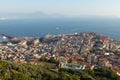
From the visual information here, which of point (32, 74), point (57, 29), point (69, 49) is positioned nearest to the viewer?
point (32, 74)

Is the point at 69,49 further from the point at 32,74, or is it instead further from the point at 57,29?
the point at 57,29

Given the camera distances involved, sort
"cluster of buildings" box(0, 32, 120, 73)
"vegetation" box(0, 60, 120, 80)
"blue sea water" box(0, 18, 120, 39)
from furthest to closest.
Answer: "blue sea water" box(0, 18, 120, 39) → "cluster of buildings" box(0, 32, 120, 73) → "vegetation" box(0, 60, 120, 80)

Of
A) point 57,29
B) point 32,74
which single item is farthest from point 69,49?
point 57,29

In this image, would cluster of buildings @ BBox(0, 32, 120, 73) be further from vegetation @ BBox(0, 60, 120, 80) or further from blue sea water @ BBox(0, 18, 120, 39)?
blue sea water @ BBox(0, 18, 120, 39)

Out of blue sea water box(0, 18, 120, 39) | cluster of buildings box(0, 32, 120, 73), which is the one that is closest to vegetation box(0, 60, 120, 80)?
cluster of buildings box(0, 32, 120, 73)

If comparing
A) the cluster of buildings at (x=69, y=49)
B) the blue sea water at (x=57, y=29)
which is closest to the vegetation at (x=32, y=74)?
the cluster of buildings at (x=69, y=49)

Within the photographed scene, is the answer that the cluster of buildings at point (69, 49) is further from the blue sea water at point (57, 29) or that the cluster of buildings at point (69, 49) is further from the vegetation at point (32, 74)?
the blue sea water at point (57, 29)

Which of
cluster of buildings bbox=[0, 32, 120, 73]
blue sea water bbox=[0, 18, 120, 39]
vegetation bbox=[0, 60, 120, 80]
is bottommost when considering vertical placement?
blue sea water bbox=[0, 18, 120, 39]

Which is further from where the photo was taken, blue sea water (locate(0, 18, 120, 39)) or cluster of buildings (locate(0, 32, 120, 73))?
blue sea water (locate(0, 18, 120, 39))
